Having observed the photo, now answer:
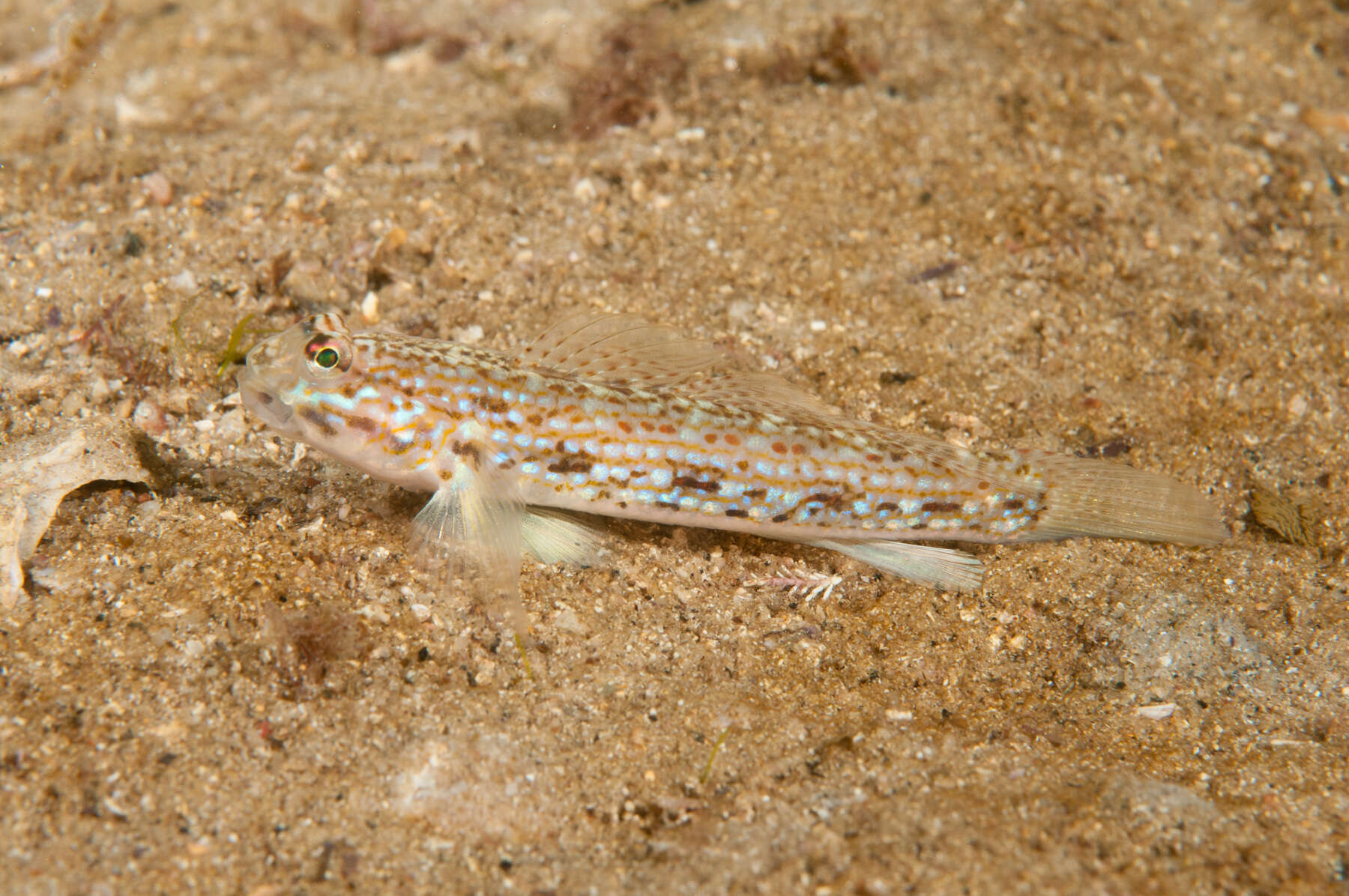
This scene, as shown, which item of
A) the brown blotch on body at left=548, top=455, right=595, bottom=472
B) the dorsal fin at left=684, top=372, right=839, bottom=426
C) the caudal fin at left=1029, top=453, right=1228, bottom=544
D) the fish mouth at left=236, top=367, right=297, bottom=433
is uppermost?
the fish mouth at left=236, top=367, right=297, bottom=433

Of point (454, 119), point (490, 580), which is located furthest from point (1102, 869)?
point (454, 119)

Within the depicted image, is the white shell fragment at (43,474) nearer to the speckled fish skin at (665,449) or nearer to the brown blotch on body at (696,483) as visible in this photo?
the speckled fish skin at (665,449)

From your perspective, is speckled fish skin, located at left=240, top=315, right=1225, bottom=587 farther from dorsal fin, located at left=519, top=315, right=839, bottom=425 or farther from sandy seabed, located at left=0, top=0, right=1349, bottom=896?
sandy seabed, located at left=0, top=0, right=1349, bottom=896

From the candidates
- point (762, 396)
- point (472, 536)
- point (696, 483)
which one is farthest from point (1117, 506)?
point (472, 536)

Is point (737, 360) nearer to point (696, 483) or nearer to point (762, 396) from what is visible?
point (762, 396)

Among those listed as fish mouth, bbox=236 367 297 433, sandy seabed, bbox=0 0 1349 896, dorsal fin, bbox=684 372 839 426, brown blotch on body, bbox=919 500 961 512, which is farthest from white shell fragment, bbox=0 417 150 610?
brown blotch on body, bbox=919 500 961 512

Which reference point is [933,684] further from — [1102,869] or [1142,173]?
[1142,173]
